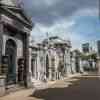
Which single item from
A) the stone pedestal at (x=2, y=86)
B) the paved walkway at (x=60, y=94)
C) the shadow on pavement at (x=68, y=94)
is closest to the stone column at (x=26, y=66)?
the paved walkway at (x=60, y=94)

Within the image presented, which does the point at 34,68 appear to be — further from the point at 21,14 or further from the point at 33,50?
the point at 21,14

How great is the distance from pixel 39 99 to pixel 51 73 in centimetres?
1892

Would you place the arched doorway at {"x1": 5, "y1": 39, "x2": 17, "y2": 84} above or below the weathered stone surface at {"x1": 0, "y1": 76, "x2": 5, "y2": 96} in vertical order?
above

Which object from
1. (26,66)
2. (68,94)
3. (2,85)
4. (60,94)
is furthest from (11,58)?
(68,94)

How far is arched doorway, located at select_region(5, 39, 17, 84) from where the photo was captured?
19.5 meters

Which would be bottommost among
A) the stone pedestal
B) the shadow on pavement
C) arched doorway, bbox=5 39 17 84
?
the shadow on pavement

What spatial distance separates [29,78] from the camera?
2175 centimetres

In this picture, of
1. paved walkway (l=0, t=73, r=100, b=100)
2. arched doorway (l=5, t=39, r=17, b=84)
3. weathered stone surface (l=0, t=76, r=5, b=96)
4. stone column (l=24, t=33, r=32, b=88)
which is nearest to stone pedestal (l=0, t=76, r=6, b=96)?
weathered stone surface (l=0, t=76, r=5, b=96)

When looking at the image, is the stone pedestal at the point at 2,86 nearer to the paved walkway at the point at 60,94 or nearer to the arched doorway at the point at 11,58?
the paved walkway at the point at 60,94

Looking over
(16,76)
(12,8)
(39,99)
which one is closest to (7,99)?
(39,99)

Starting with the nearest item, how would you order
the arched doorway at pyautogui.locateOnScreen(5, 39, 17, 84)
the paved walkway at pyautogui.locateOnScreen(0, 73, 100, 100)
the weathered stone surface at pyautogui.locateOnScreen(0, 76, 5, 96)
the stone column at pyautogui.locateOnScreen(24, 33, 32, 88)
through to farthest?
the paved walkway at pyautogui.locateOnScreen(0, 73, 100, 100) < the weathered stone surface at pyautogui.locateOnScreen(0, 76, 5, 96) < the arched doorway at pyautogui.locateOnScreen(5, 39, 17, 84) < the stone column at pyautogui.locateOnScreen(24, 33, 32, 88)

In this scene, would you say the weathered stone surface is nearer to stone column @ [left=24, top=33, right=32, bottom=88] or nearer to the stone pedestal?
the stone pedestal

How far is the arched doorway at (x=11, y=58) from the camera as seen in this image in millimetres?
19500

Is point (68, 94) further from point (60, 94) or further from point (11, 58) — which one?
point (11, 58)
